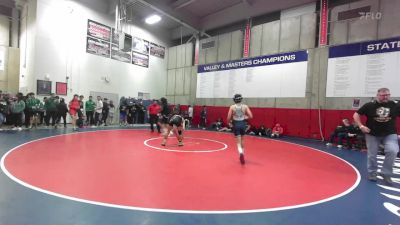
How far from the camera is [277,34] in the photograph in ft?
50.2

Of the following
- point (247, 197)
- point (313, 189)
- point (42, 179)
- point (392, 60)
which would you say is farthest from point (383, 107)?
point (392, 60)

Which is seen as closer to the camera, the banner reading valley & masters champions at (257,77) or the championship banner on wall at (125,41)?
the banner reading valley & masters champions at (257,77)

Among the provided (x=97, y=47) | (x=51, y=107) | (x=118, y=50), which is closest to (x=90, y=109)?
(x=51, y=107)

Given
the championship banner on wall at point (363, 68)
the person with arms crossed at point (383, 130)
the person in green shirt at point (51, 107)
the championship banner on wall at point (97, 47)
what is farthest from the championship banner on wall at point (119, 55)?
the person with arms crossed at point (383, 130)

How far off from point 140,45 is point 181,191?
1760 cm

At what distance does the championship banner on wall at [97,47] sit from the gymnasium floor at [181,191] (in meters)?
11.5

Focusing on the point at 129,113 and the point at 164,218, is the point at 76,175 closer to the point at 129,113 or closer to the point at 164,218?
the point at 164,218

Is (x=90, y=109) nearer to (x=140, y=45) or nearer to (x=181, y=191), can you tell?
(x=140, y=45)

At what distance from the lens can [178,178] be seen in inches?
185

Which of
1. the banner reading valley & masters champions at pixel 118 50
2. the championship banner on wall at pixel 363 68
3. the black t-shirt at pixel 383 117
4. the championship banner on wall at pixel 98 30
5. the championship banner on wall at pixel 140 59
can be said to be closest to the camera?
the black t-shirt at pixel 383 117

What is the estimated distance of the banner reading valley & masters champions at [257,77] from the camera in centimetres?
1433

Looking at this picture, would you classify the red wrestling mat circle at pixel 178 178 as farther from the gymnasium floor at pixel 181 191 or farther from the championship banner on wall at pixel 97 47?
the championship banner on wall at pixel 97 47

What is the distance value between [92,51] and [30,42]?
348 centimetres

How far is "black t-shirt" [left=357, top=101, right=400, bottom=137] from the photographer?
200 inches
